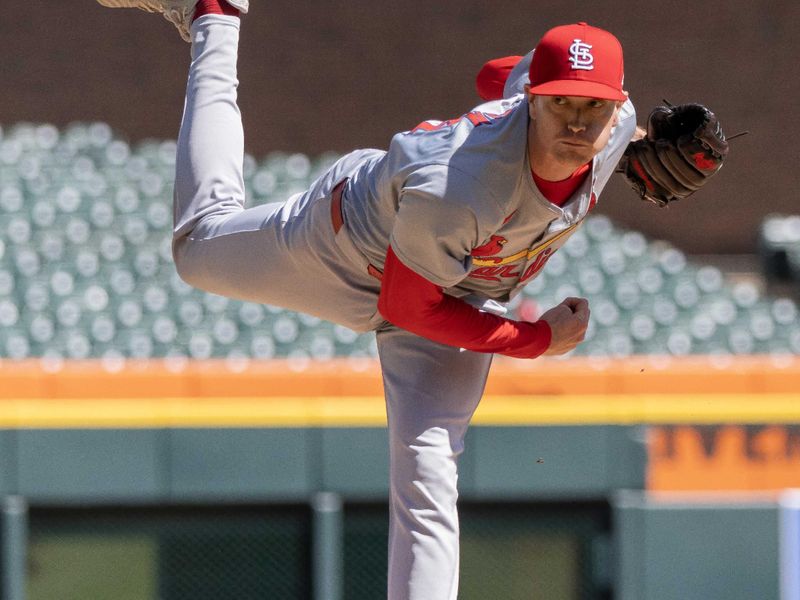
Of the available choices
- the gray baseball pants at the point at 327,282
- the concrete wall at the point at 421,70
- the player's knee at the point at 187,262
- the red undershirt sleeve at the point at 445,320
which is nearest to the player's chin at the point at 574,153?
the red undershirt sleeve at the point at 445,320

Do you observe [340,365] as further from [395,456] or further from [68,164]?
[68,164]

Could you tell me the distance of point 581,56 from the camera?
1.84m

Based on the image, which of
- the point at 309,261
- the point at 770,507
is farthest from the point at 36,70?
the point at 309,261

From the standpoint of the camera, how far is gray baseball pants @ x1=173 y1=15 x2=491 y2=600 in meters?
2.17

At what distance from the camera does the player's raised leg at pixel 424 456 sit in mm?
2152

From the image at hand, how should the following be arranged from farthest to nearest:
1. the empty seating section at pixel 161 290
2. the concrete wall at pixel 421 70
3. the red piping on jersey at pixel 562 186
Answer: the concrete wall at pixel 421 70 < the empty seating section at pixel 161 290 < the red piping on jersey at pixel 562 186

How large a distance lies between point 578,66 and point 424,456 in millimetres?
752

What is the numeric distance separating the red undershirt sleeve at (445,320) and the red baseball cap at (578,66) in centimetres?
37

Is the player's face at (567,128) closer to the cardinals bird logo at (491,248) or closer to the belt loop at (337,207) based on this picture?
the cardinals bird logo at (491,248)

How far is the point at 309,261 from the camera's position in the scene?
223cm

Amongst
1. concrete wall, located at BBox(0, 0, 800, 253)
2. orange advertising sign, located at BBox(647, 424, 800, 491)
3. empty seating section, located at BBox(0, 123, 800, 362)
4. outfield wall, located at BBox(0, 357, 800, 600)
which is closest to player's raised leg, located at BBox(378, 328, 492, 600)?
outfield wall, located at BBox(0, 357, 800, 600)

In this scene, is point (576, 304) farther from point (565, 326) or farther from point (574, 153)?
point (574, 153)

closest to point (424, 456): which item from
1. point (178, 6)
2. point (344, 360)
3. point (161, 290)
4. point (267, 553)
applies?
point (178, 6)

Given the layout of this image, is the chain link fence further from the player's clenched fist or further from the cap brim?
the cap brim
